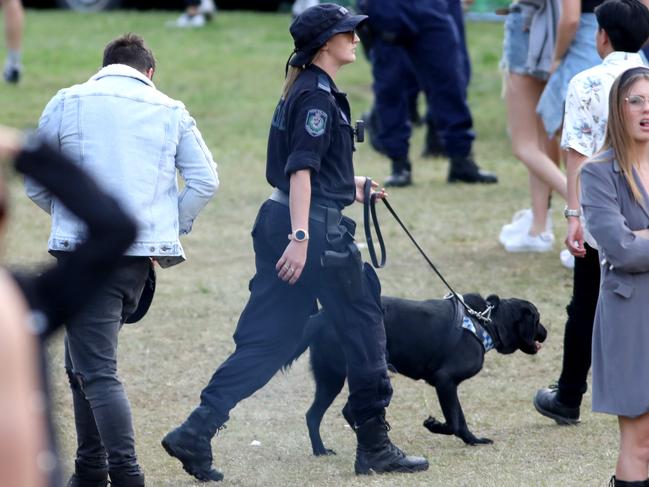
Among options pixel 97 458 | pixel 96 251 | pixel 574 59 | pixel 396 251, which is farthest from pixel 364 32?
pixel 96 251

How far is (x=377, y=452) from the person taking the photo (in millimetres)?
5113

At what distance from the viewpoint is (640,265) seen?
169 inches

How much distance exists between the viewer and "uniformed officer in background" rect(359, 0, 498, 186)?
1009cm

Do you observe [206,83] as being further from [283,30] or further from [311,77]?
[311,77]

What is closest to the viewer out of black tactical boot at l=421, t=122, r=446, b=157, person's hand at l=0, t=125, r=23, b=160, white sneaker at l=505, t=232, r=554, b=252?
person's hand at l=0, t=125, r=23, b=160

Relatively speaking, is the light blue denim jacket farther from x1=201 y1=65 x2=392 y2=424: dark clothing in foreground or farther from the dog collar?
the dog collar

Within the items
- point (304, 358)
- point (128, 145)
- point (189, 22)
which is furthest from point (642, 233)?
point (189, 22)

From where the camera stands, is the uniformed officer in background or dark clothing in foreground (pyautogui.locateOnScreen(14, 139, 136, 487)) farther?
the uniformed officer in background

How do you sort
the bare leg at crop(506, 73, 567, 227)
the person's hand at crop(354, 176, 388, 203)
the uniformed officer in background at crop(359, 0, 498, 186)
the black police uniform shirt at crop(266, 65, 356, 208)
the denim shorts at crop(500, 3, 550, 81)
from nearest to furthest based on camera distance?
1. the black police uniform shirt at crop(266, 65, 356, 208)
2. the person's hand at crop(354, 176, 388, 203)
3. the denim shorts at crop(500, 3, 550, 81)
4. the bare leg at crop(506, 73, 567, 227)
5. the uniformed officer in background at crop(359, 0, 498, 186)

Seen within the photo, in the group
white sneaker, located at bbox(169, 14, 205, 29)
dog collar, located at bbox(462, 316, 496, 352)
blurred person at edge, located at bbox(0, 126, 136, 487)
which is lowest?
white sneaker, located at bbox(169, 14, 205, 29)

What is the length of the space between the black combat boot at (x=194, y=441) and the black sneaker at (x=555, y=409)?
1518mm

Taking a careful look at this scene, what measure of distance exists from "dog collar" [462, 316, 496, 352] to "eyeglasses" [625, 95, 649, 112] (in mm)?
1437

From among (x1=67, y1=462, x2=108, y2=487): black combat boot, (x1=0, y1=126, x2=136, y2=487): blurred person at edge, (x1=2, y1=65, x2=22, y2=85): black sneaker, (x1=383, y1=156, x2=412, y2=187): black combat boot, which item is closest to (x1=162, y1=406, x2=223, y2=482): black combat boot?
(x1=67, y1=462, x2=108, y2=487): black combat boot

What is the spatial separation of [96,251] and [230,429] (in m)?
3.39
